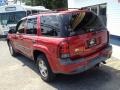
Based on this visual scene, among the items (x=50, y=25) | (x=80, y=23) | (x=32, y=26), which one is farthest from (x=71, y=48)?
(x=32, y=26)

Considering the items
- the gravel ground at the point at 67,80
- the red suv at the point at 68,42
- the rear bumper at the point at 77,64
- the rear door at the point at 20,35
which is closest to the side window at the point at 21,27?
the rear door at the point at 20,35

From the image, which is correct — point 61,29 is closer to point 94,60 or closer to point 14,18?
point 94,60

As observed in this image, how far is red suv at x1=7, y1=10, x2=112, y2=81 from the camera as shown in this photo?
20.0ft

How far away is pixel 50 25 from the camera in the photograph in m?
6.58

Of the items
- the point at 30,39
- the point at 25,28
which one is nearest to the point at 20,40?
the point at 25,28

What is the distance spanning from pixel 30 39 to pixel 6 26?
1137cm

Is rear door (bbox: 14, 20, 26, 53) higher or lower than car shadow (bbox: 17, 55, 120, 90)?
higher

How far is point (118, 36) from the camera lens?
12289 mm

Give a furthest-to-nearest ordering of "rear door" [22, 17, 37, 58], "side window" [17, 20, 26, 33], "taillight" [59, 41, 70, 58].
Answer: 1. "side window" [17, 20, 26, 33]
2. "rear door" [22, 17, 37, 58]
3. "taillight" [59, 41, 70, 58]

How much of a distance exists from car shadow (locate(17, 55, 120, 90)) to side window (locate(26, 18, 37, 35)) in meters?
1.55

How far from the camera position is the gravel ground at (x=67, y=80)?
6.55 metres

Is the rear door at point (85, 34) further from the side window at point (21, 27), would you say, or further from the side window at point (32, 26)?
the side window at point (21, 27)

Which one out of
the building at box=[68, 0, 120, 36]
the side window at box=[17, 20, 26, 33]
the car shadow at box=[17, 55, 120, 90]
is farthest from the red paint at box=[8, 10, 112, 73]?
the building at box=[68, 0, 120, 36]

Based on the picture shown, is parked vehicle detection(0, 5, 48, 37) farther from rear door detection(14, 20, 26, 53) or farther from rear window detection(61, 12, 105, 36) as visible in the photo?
rear window detection(61, 12, 105, 36)
